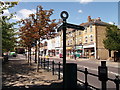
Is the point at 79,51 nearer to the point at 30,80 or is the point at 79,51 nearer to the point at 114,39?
the point at 114,39

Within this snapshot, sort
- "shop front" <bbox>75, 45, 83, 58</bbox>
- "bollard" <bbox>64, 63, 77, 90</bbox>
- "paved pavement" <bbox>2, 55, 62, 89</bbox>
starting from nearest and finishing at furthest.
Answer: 1. "bollard" <bbox>64, 63, 77, 90</bbox>
2. "paved pavement" <bbox>2, 55, 62, 89</bbox>
3. "shop front" <bbox>75, 45, 83, 58</bbox>

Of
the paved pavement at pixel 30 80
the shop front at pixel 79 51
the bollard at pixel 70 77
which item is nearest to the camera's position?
the bollard at pixel 70 77

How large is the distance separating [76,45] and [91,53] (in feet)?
27.4

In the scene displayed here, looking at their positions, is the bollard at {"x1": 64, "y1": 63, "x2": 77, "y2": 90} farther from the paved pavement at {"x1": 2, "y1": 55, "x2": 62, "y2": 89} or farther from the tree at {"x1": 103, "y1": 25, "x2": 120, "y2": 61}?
the tree at {"x1": 103, "y1": 25, "x2": 120, "y2": 61}

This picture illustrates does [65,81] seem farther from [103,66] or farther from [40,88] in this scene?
[103,66]

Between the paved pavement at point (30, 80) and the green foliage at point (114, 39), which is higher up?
the green foliage at point (114, 39)

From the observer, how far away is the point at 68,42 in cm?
5088

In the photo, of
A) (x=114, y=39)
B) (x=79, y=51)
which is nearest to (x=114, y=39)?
(x=114, y=39)

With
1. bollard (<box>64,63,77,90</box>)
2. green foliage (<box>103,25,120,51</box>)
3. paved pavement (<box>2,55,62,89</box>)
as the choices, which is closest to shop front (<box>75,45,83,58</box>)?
green foliage (<box>103,25,120,51</box>)

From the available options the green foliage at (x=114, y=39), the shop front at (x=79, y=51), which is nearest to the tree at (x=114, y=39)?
the green foliage at (x=114, y=39)

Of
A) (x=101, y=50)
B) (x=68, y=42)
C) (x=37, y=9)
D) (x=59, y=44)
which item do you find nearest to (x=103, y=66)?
(x=37, y=9)

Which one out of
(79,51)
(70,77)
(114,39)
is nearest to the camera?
(70,77)

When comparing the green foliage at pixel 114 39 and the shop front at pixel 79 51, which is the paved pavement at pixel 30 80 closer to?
the green foliage at pixel 114 39

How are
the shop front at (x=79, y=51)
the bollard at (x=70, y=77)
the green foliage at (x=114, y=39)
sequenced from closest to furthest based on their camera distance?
the bollard at (x=70, y=77)
the green foliage at (x=114, y=39)
the shop front at (x=79, y=51)
